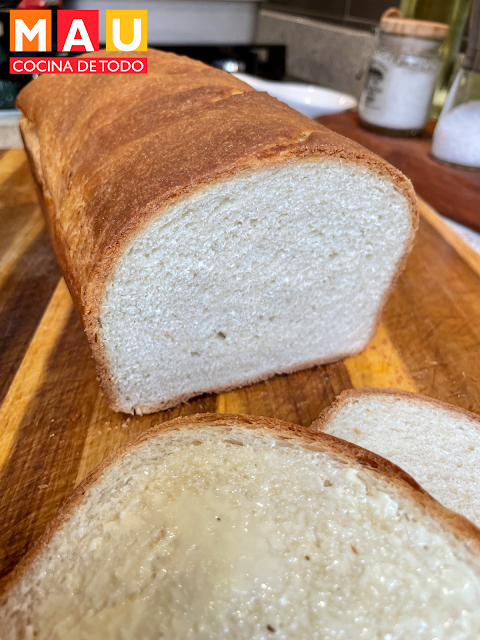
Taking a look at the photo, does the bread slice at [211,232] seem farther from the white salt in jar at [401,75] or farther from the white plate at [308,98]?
the white plate at [308,98]

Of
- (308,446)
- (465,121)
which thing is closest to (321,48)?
(465,121)

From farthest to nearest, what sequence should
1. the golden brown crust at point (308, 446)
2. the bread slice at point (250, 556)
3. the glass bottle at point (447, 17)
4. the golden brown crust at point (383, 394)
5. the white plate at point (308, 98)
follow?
1. the white plate at point (308, 98)
2. the glass bottle at point (447, 17)
3. the golden brown crust at point (383, 394)
4. the golden brown crust at point (308, 446)
5. the bread slice at point (250, 556)

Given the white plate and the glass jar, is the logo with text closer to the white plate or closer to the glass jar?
the white plate

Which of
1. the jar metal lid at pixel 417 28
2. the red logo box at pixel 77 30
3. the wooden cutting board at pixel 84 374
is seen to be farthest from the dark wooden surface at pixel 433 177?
the red logo box at pixel 77 30

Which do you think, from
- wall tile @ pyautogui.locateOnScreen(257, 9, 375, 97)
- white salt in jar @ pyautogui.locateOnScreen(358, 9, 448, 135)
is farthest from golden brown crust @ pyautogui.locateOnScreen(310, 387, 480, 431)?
wall tile @ pyautogui.locateOnScreen(257, 9, 375, 97)

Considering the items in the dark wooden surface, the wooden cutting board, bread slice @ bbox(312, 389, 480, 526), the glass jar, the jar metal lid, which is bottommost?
the wooden cutting board
